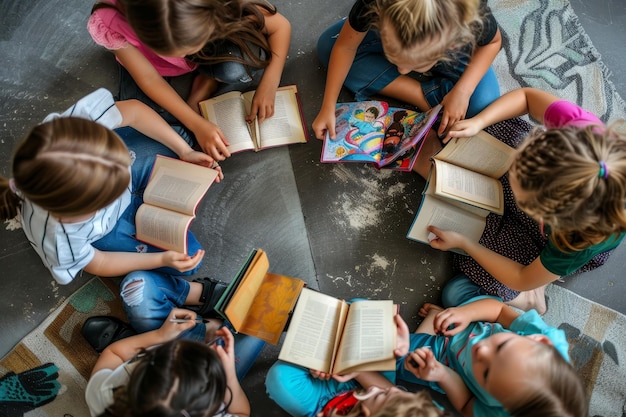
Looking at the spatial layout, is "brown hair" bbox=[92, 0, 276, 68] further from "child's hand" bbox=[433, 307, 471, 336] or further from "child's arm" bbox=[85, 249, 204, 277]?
"child's hand" bbox=[433, 307, 471, 336]

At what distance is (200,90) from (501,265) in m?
1.03

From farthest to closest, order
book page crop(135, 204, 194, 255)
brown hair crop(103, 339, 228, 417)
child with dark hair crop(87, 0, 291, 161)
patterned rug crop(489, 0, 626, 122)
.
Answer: patterned rug crop(489, 0, 626, 122) < book page crop(135, 204, 194, 255) < child with dark hair crop(87, 0, 291, 161) < brown hair crop(103, 339, 228, 417)

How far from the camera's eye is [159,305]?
4.38ft

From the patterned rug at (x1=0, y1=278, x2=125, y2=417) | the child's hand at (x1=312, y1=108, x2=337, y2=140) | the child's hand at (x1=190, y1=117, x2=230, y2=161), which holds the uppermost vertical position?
the child's hand at (x1=312, y1=108, x2=337, y2=140)

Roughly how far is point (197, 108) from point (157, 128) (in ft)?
0.61

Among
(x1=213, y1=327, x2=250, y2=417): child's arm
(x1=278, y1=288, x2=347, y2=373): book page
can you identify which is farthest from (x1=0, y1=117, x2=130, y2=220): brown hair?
(x1=278, y1=288, x2=347, y2=373): book page

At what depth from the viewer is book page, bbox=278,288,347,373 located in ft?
4.04

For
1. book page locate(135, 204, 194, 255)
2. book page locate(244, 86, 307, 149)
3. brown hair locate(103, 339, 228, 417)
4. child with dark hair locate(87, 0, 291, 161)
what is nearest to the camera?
brown hair locate(103, 339, 228, 417)

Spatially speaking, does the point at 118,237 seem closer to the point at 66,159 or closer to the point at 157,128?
the point at 157,128

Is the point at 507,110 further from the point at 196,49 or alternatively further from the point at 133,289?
the point at 133,289

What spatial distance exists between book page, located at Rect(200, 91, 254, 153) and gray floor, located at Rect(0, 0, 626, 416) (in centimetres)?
8

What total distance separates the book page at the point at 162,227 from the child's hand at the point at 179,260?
3 cm

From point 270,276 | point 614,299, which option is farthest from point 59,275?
point 614,299

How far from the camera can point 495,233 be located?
1422 mm
